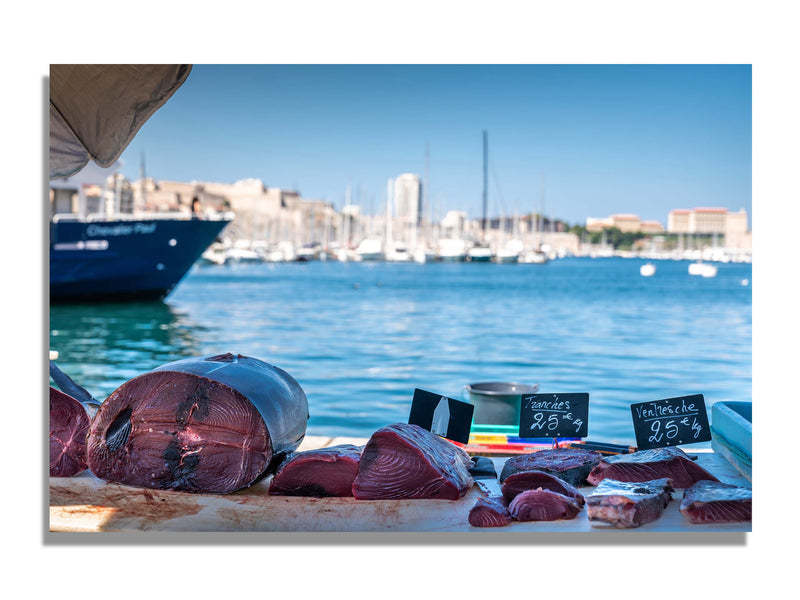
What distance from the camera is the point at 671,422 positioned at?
436 cm

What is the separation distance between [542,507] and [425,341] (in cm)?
2436

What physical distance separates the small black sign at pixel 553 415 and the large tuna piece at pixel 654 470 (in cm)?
23

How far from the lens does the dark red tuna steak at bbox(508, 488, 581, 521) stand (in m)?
3.69

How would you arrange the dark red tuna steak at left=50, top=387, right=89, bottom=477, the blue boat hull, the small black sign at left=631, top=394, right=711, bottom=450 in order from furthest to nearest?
the blue boat hull, the small black sign at left=631, top=394, right=711, bottom=450, the dark red tuna steak at left=50, top=387, right=89, bottom=477

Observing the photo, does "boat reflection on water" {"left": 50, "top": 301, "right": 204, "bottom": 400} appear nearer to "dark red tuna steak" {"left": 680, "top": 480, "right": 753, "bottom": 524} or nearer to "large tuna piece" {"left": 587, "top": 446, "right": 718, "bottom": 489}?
"large tuna piece" {"left": 587, "top": 446, "right": 718, "bottom": 489}

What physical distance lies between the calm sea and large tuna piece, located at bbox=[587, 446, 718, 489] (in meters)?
7.89

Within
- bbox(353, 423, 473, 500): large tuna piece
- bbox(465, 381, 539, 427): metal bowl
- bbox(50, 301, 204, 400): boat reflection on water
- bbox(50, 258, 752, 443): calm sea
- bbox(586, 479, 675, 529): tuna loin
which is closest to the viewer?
bbox(586, 479, 675, 529): tuna loin

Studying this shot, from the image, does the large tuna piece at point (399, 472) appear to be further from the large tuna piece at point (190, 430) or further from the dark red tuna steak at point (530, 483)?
the large tuna piece at point (190, 430)

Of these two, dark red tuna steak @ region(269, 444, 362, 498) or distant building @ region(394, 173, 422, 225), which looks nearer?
dark red tuna steak @ region(269, 444, 362, 498)

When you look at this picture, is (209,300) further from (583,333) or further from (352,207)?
(352,207)

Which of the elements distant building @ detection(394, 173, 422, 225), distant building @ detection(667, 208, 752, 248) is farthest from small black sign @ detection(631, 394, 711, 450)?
distant building @ detection(394, 173, 422, 225)

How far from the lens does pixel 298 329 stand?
100 feet
